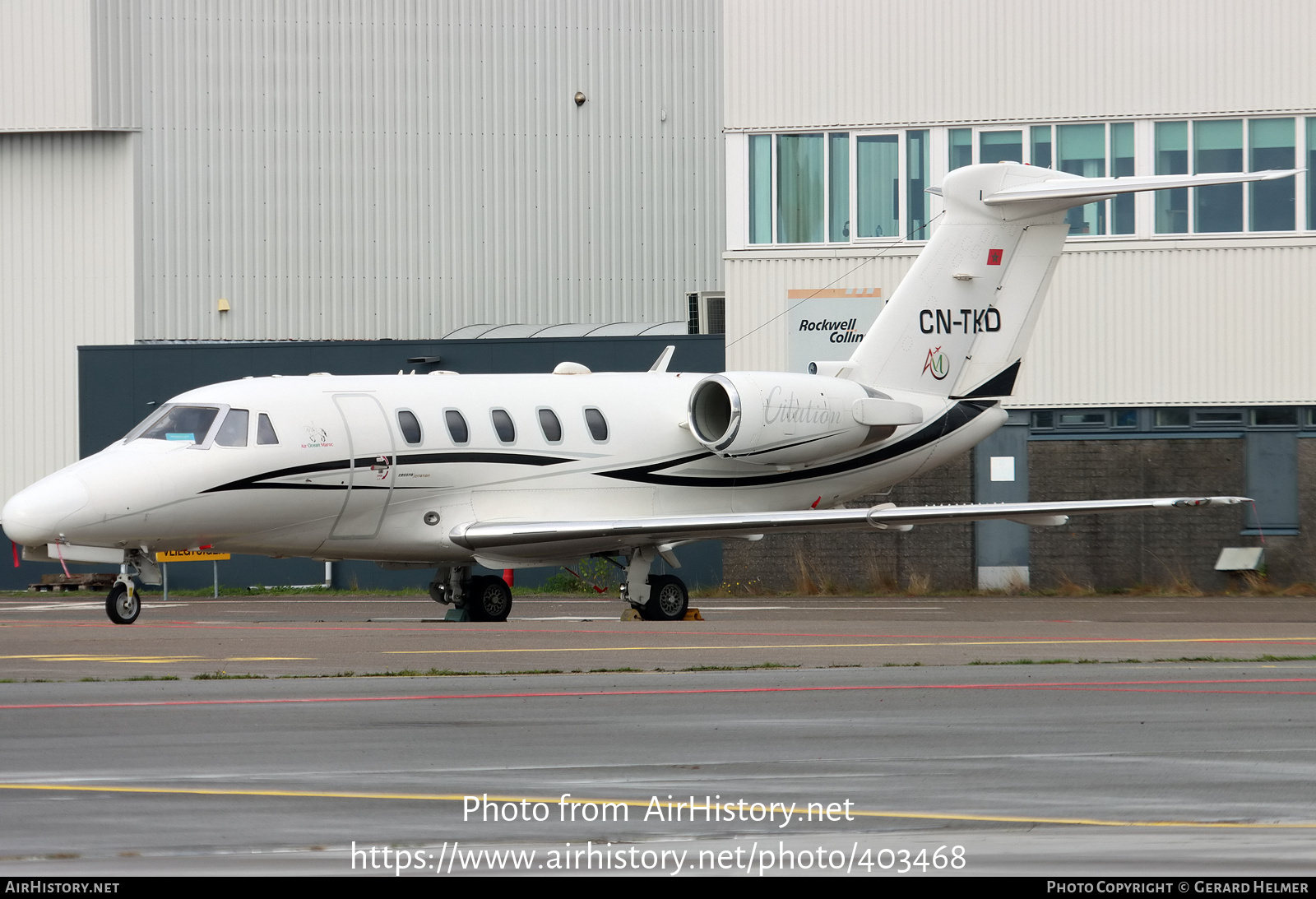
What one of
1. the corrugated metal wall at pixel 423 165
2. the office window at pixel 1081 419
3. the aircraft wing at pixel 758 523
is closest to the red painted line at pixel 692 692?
the aircraft wing at pixel 758 523

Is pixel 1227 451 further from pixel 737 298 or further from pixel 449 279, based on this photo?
pixel 449 279

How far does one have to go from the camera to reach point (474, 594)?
20.7 metres

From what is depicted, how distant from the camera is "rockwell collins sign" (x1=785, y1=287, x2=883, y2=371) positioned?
1151 inches

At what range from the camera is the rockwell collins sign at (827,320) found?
29234 millimetres

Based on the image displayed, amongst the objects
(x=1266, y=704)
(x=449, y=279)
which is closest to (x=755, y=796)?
(x=1266, y=704)

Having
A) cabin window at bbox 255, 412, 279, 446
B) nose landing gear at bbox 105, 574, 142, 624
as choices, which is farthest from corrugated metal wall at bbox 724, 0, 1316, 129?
nose landing gear at bbox 105, 574, 142, 624

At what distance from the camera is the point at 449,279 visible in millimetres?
37344

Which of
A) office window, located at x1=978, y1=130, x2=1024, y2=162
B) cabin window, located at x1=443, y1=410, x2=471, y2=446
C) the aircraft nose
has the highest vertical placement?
office window, located at x1=978, y1=130, x2=1024, y2=162

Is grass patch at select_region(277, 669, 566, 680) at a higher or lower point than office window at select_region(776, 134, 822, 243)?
lower

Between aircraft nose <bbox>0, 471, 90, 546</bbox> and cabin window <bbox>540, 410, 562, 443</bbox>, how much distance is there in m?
5.50

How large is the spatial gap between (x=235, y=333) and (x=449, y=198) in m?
5.50

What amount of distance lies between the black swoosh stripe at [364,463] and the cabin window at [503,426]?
194 millimetres

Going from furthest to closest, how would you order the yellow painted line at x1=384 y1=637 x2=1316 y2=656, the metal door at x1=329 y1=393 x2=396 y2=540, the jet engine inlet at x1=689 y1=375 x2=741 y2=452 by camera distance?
the jet engine inlet at x1=689 y1=375 x2=741 y2=452 → the metal door at x1=329 y1=393 x2=396 y2=540 → the yellow painted line at x1=384 y1=637 x2=1316 y2=656

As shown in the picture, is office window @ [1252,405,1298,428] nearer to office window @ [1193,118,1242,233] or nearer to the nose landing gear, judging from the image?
office window @ [1193,118,1242,233]
